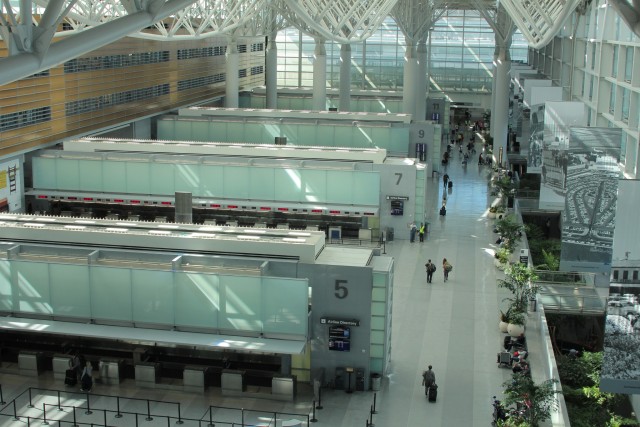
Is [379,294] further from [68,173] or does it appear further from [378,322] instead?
[68,173]

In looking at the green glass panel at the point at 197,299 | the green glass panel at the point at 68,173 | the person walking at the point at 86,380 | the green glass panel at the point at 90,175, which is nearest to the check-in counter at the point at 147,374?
the person walking at the point at 86,380

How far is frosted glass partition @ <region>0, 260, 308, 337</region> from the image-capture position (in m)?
22.8

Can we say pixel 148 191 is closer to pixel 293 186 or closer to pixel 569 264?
pixel 293 186

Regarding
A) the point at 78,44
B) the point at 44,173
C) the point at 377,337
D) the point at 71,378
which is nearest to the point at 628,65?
the point at 377,337

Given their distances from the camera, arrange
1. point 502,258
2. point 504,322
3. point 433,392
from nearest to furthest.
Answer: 1. point 433,392
2. point 504,322
3. point 502,258

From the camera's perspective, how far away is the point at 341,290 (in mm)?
23219

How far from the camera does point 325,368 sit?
77.2 ft

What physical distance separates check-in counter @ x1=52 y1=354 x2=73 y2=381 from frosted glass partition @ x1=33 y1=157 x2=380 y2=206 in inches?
639

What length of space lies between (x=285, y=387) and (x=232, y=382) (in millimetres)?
1347

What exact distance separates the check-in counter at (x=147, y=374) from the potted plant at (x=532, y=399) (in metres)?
8.73

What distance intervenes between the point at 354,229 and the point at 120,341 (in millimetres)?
16980

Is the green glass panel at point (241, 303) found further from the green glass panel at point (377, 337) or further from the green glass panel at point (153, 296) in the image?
the green glass panel at point (377, 337)

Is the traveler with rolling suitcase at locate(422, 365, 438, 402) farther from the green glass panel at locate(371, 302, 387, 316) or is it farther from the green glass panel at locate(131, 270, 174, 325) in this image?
the green glass panel at locate(131, 270, 174, 325)

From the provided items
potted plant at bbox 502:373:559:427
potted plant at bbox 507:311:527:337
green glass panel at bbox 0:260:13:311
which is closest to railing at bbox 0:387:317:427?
green glass panel at bbox 0:260:13:311
